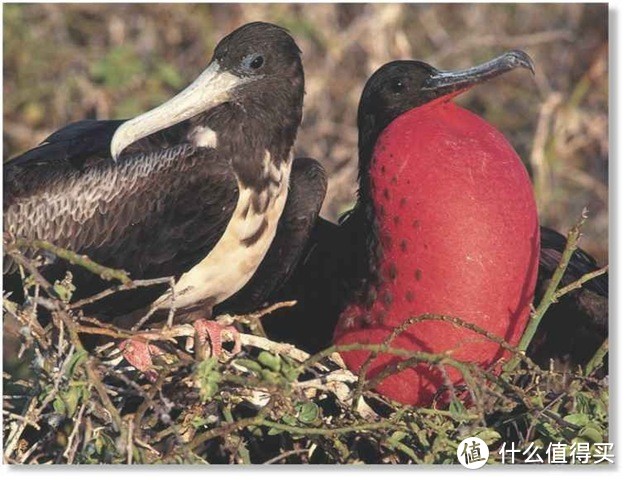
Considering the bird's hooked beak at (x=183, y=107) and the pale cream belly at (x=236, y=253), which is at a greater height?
the bird's hooked beak at (x=183, y=107)

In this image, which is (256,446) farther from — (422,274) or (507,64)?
(507,64)

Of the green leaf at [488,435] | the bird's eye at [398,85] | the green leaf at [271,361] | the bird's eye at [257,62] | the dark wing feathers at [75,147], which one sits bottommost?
the green leaf at [488,435]

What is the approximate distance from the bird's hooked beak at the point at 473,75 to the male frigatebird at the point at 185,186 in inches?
12.4

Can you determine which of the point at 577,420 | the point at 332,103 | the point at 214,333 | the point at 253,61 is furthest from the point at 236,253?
the point at 332,103

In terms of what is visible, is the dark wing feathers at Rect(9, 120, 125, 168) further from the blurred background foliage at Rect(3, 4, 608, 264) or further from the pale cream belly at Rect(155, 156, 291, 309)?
the blurred background foliage at Rect(3, 4, 608, 264)

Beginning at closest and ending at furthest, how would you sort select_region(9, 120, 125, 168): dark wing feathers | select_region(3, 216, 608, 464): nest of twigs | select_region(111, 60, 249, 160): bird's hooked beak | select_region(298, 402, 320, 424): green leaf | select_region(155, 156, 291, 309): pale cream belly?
select_region(3, 216, 608, 464): nest of twigs, select_region(298, 402, 320, 424): green leaf, select_region(111, 60, 249, 160): bird's hooked beak, select_region(155, 156, 291, 309): pale cream belly, select_region(9, 120, 125, 168): dark wing feathers

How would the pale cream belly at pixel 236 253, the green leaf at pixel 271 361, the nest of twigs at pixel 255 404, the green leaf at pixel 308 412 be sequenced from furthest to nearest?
the pale cream belly at pixel 236 253 < the green leaf at pixel 308 412 < the nest of twigs at pixel 255 404 < the green leaf at pixel 271 361

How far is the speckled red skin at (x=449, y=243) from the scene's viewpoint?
2.86 meters

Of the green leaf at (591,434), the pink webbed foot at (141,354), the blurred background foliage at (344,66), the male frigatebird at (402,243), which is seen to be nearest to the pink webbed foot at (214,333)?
the pink webbed foot at (141,354)

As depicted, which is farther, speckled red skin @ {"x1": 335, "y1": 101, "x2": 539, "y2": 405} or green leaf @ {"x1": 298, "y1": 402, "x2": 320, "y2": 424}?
speckled red skin @ {"x1": 335, "y1": 101, "x2": 539, "y2": 405}

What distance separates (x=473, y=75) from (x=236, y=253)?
0.63 metres

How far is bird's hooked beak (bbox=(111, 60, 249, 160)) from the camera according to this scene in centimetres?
299

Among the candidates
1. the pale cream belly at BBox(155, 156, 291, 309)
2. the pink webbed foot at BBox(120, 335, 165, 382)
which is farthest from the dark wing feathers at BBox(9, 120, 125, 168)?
the pink webbed foot at BBox(120, 335, 165, 382)

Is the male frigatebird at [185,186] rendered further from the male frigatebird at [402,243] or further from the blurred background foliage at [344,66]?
the blurred background foliage at [344,66]
